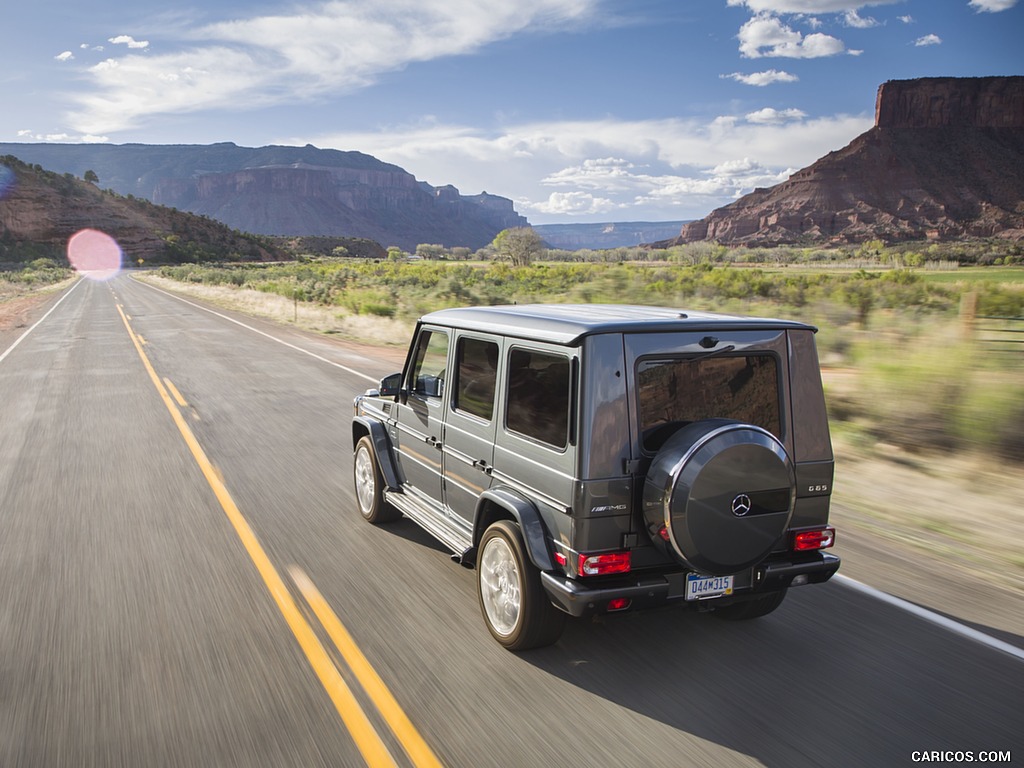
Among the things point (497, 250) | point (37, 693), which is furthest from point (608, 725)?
point (497, 250)

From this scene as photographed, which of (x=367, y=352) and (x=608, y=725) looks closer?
(x=608, y=725)

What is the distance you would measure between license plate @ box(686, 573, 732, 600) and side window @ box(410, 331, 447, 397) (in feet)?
6.84

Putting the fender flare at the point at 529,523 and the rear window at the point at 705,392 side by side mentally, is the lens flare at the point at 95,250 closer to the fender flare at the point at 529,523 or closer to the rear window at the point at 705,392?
the fender flare at the point at 529,523

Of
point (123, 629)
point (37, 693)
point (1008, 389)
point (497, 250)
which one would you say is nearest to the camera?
point (37, 693)

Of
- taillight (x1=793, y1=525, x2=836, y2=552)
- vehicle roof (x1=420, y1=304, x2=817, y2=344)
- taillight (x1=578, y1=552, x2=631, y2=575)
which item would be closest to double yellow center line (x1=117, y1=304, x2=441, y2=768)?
taillight (x1=578, y1=552, x2=631, y2=575)

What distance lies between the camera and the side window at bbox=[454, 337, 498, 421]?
4.46 m

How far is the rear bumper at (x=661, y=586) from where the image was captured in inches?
141

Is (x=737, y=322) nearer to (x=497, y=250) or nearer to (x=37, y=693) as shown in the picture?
(x=37, y=693)

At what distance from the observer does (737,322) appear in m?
3.90

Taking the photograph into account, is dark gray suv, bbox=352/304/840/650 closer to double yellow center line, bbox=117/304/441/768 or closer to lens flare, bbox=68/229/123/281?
double yellow center line, bbox=117/304/441/768

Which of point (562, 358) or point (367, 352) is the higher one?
point (562, 358)

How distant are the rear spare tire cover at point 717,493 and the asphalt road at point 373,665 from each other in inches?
Result: 29.0

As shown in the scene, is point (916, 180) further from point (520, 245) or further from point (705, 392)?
point (705, 392)

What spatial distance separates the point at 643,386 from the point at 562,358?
0.43m
